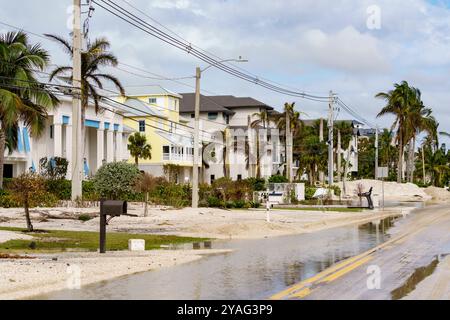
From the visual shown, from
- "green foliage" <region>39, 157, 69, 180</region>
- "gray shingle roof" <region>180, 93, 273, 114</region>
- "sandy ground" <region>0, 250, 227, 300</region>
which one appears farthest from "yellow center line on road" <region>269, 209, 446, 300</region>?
"gray shingle roof" <region>180, 93, 273, 114</region>

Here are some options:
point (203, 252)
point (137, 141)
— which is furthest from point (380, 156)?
point (203, 252)

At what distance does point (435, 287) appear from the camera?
→ 38.3 ft

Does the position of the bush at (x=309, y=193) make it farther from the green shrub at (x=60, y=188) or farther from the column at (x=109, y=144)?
the green shrub at (x=60, y=188)

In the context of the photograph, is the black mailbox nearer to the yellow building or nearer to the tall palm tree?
the yellow building

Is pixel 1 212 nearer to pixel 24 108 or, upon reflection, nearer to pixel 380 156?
pixel 24 108

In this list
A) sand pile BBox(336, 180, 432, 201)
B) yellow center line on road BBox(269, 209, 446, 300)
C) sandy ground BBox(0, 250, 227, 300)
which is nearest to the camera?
yellow center line on road BBox(269, 209, 446, 300)

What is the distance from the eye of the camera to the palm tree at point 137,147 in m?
70.0

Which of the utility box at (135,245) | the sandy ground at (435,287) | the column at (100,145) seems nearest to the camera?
the sandy ground at (435,287)

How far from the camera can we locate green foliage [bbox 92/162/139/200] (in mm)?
39628

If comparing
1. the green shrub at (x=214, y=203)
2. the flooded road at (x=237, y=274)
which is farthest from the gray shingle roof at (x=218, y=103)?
the flooded road at (x=237, y=274)

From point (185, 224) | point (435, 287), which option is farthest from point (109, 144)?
point (435, 287)

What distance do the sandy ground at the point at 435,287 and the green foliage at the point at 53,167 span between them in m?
36.7

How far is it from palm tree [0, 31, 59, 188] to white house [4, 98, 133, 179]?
7.83 meters
